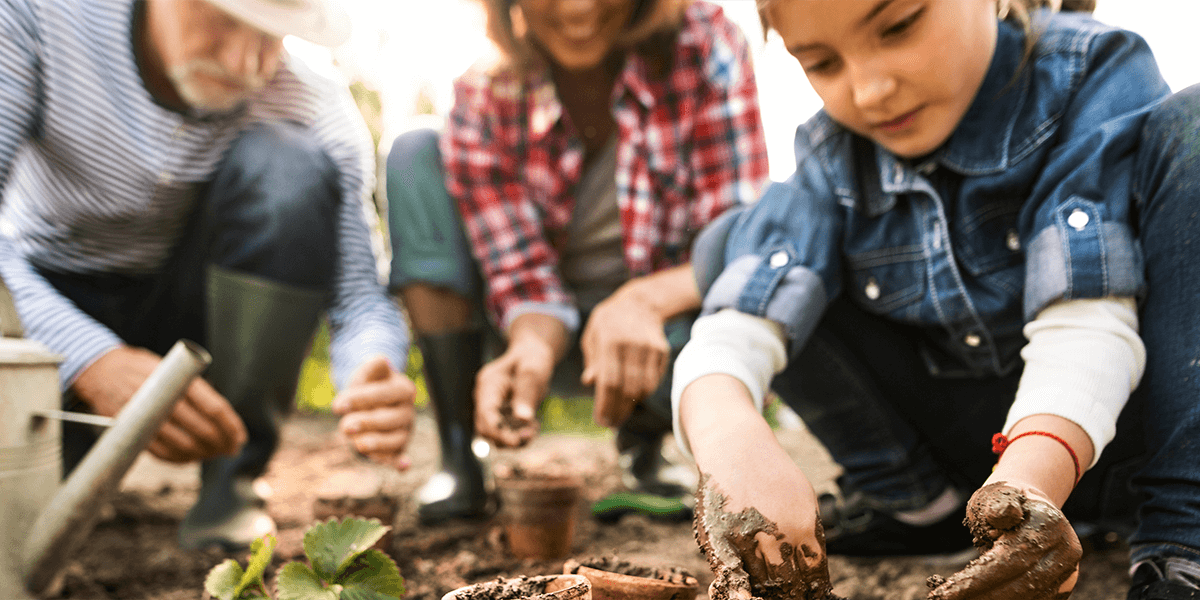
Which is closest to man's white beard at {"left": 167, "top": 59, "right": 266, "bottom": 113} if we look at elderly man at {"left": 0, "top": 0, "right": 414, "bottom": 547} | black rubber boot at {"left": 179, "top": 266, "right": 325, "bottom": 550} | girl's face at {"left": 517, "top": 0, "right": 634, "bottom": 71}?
elderly man at {"left": 0, "top": 0, "right": 414, "bottom": 547}

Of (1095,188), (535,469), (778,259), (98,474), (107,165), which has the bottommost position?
(535,469)

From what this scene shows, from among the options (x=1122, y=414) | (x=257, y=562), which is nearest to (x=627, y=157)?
(x=1122, y=414)

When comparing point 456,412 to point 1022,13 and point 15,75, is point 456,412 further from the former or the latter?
point 1022,13

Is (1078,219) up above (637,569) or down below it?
above

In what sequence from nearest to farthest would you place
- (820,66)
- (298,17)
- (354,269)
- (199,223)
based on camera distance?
(820,66) < (298,17) < (199,223) < (354,269)

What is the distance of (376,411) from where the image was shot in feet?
5.33

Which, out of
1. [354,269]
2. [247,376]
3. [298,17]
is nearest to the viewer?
[298,17]

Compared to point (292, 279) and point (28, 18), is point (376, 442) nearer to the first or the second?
point (292, 279)

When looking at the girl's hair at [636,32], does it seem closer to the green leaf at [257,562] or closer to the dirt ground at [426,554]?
the dirt ground at [426,554]

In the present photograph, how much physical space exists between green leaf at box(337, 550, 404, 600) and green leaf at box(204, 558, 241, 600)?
14 cm

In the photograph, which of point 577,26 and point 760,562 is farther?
point 577,26

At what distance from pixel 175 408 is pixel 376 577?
673mm

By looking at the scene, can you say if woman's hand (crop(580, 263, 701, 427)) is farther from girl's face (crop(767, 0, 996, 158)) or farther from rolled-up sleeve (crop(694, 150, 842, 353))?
girl's face (crop(767, 0, 996, 158))

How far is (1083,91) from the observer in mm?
1194
